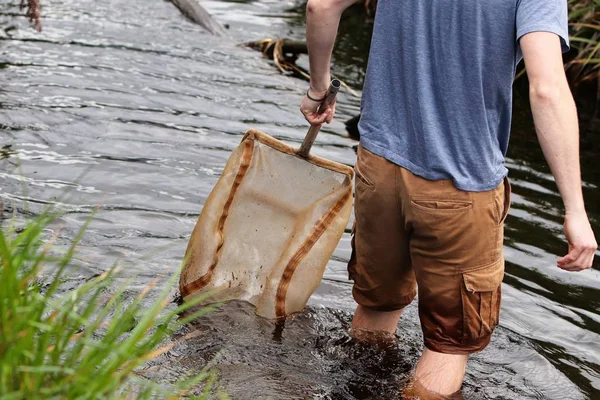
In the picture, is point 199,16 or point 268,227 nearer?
point 268,227

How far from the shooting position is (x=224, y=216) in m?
4.66

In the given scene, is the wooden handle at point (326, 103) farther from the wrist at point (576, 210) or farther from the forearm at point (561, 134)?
the wrist at point (576, 210)

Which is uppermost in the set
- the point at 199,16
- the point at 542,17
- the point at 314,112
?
the point at 542,17

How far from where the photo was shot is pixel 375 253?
4.09 m

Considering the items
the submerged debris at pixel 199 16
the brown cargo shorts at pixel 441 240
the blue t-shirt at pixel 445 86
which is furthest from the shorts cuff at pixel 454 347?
the submerged debris at pixel 199 16

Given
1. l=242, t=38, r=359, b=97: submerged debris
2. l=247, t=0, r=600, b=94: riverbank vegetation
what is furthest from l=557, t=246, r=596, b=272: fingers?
l=242, t=38, r=359, b=97: submerged debris

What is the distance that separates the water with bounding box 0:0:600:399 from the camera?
448 centimetres

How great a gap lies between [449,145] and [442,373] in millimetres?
967

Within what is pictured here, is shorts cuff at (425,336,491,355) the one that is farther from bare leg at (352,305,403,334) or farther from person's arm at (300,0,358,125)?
person's arm at (300,0,358,125)

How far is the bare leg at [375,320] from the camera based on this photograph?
448cm

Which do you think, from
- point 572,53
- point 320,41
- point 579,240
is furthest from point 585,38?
point 579,240

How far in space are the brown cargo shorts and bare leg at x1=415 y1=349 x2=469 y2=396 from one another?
0.05 m

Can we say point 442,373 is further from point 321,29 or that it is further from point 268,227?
point 321,29

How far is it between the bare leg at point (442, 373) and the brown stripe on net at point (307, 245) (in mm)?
870
